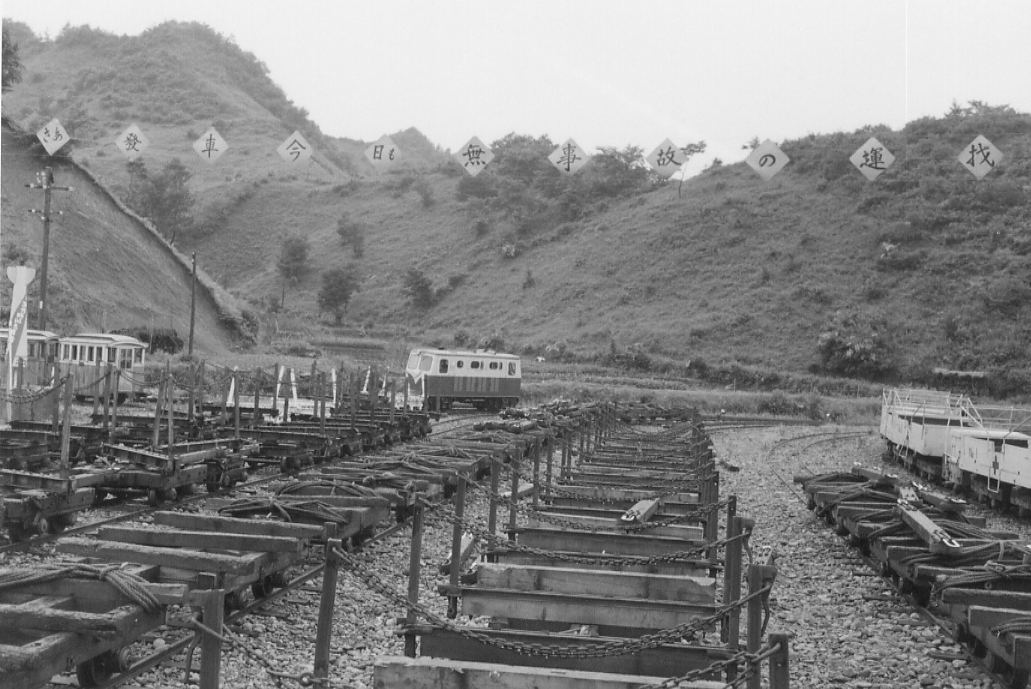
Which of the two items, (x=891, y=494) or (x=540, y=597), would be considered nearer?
(x=540, y=597)

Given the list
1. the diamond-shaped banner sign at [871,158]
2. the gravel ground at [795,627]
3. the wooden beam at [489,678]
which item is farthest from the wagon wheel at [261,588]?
the diamond-shaped banner sign at [871,158]

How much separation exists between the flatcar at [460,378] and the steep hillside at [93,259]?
52.7 feet

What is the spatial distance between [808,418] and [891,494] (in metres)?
22.5

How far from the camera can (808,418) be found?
31891 mm

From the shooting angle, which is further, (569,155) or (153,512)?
(569,155)

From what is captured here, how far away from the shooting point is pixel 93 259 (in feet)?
139

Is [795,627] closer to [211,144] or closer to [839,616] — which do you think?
[839,616]

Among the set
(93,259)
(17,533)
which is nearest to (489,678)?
(17,533)

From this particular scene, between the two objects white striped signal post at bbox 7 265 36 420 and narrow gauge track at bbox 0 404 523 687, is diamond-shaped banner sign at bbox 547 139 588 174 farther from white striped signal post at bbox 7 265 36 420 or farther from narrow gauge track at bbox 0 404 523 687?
white striped signal post at bbox 7 265 36 420

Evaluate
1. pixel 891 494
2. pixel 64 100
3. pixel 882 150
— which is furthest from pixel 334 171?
pixel 891 494

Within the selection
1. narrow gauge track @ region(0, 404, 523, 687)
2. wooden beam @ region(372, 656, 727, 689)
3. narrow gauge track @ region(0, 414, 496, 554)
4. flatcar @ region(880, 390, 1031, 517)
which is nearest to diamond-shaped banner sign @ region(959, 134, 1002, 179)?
flatcar @ region(880, 390, 1031, 517)

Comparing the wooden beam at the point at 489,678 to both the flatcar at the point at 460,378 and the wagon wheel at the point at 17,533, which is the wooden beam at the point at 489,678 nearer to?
the wagon wheel at the point at 17,533

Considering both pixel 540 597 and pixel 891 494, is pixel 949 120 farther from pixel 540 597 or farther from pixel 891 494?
pixel 540 597

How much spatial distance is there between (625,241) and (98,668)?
58.5 metres
